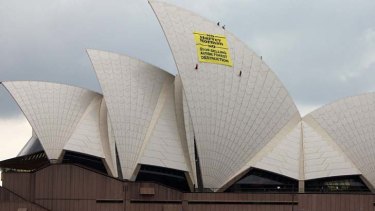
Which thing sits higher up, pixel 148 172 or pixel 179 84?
pixel 179 84

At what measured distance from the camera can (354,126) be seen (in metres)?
52.8

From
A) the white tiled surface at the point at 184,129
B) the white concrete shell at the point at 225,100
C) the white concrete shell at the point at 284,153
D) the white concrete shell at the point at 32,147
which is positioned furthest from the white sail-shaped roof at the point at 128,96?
the white concrete shell at the point at 284,153

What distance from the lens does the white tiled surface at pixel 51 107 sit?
52.4 m

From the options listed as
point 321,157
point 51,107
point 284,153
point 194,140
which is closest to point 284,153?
point 284,153

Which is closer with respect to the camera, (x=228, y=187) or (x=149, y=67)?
(x=228, y=187)

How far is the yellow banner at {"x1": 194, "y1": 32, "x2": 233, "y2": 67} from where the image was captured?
52.9 meters

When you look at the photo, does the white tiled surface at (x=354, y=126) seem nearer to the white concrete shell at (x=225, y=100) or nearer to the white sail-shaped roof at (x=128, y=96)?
the white concrete shell at (x=225, y=100)

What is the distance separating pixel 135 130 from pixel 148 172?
305 cm

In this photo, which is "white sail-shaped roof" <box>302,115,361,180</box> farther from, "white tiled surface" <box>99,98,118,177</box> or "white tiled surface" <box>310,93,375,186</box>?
"white tiled surface" <box>99,98,118,177</box>

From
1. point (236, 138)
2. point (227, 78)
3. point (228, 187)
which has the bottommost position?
point (228, 187)

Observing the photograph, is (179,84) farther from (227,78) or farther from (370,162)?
(370,162)

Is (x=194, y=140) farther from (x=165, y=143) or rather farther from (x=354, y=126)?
(x=354, y=126)

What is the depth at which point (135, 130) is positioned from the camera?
169ft

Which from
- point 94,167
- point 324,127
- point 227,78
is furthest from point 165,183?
point 324,127
